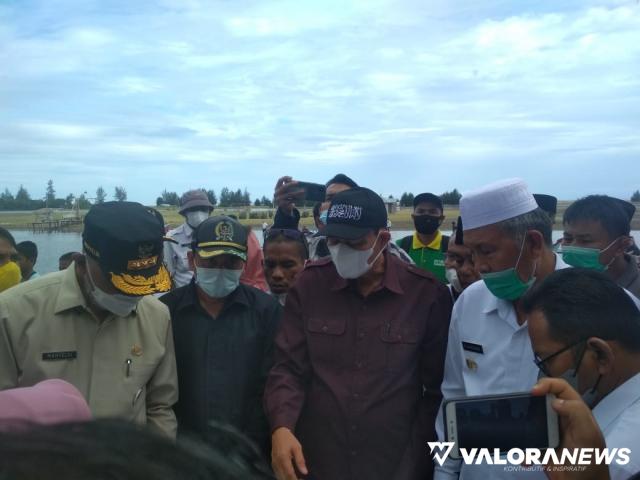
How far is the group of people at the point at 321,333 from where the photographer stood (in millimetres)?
2594

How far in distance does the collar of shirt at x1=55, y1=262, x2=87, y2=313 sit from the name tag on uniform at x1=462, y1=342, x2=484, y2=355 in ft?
5.87

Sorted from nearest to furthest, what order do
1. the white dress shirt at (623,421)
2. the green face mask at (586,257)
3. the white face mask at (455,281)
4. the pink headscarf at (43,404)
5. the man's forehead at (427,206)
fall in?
the pink headscarf at (43,404), the white dress shirt at (623,421), the green face mask at (586,257), the white face mask at (455,281), the man's forehead at (427,206)

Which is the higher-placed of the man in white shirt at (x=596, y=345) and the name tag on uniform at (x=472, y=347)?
the man in white shirt at (x=596, y=345)

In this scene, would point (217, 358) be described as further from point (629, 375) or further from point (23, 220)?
point (23, 220)

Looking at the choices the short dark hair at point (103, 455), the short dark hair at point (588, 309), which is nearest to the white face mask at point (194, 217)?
the short dark hair at point (588, 309)

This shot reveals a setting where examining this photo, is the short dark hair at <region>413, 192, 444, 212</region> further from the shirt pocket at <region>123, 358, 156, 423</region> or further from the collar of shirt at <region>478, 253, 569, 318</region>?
the shirt pocket at <region>123, 358, 156, 423</region>

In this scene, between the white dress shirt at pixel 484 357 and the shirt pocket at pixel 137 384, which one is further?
the shirt pocket at pixel 137 384

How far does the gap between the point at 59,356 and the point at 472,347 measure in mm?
1892

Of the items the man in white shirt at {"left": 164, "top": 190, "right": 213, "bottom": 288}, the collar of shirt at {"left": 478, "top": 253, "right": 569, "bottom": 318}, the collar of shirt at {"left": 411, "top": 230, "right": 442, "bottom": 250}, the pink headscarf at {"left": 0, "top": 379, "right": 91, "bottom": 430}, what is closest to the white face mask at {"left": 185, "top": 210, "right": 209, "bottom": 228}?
the man in white shirt at {"left": 164, "top": 190, "right": 213, "bottom": 288}

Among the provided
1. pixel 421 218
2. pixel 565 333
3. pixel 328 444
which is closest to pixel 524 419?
pixel 565 333

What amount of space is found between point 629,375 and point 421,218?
401cm

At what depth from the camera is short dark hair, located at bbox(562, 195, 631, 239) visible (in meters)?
4.20

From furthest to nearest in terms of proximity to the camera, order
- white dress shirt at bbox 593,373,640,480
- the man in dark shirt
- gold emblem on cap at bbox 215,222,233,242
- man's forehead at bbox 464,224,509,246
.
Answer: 1. gold emblem on cap at bbox 215,222,233,242
2. the man in dark shirt
3. man's forehead at bbox 464,224,509,246
4. white dress shirt at bbox 593,373,640,480

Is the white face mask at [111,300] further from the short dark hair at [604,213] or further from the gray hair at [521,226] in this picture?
the short dark hair at [604,213]
